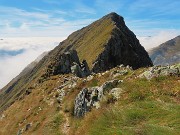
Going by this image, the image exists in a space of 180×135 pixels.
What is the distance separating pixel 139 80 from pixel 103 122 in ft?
29.0

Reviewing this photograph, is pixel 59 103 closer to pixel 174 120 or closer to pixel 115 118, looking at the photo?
pixel 115 118

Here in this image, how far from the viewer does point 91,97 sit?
33.5 meters

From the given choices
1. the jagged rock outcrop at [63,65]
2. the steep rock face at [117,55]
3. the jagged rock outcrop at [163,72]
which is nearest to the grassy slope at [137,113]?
the jagged rock outcrop at [163,72]

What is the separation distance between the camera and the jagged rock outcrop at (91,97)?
32062 mm

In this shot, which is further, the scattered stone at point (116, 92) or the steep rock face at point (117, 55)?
the steep rock face at point (117, 55)

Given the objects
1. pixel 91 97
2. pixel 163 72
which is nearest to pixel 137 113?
pixel 163 72

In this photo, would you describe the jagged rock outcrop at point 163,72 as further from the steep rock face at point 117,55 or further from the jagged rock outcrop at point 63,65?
the steep rock face at point 117,55

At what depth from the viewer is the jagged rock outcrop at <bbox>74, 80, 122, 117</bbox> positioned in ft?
A: 105

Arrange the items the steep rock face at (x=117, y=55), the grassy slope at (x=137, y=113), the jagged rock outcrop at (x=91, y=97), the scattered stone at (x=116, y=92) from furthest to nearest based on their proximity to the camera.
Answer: the steep rock face at (x=117, y=55) < the jagged rock outcrop at (x=91, y=97) < the scattered stone at (x=116, y=92) < the grassy slope at (x=137, y=113)

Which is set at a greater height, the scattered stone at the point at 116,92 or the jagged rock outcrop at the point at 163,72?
the jagged rock outcrop at the point at 163,72

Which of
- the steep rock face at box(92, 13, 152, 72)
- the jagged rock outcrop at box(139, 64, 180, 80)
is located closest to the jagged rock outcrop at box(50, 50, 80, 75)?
the steep rock face at box(92, 13, 152, 72)


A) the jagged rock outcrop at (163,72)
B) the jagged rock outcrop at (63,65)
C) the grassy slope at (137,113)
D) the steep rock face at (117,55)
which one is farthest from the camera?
the steep rock face at (117,55)

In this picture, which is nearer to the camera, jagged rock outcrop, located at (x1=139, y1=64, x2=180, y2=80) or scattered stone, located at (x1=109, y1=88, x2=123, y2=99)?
scattered stone, located at (x1=109, y1=88, x2=123, y2=99)

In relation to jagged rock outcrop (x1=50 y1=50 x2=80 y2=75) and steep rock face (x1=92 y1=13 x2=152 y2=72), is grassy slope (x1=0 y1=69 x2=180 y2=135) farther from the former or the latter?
steep rock face (x1=92 y1=13 x2=152 y2=72)
